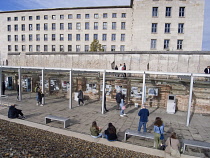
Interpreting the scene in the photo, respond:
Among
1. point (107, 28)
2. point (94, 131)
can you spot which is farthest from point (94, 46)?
point (94, 131)

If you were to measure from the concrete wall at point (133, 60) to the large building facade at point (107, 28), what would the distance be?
13.5 m

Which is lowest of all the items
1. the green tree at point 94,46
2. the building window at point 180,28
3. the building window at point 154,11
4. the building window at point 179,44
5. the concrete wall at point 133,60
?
the concrete wall at point 133,60

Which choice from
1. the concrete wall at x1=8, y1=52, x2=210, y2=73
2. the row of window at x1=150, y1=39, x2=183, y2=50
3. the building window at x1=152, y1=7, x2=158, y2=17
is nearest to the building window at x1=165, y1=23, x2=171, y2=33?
the row of window at x1=150, y1=39, x2=183, y2=50

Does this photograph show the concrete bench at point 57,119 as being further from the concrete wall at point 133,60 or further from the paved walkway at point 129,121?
the concrete wall at point 133,60

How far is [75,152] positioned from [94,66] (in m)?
10.8

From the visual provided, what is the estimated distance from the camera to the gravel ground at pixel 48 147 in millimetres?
4312

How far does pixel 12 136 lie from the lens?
5.39 metres

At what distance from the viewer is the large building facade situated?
25328mm

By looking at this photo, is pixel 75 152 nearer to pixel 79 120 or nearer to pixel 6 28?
pixel 79 120

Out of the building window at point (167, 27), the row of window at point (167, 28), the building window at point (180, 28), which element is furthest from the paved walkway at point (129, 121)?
the building window at point (180, 28)

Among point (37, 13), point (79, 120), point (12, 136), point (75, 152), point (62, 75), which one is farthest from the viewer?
point (37, 13)

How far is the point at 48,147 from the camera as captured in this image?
4785 mm

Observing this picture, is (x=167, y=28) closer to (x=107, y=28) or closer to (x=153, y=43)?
(x=153, y=43)

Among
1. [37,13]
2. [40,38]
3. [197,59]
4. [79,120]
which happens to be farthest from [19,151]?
[37,13]
